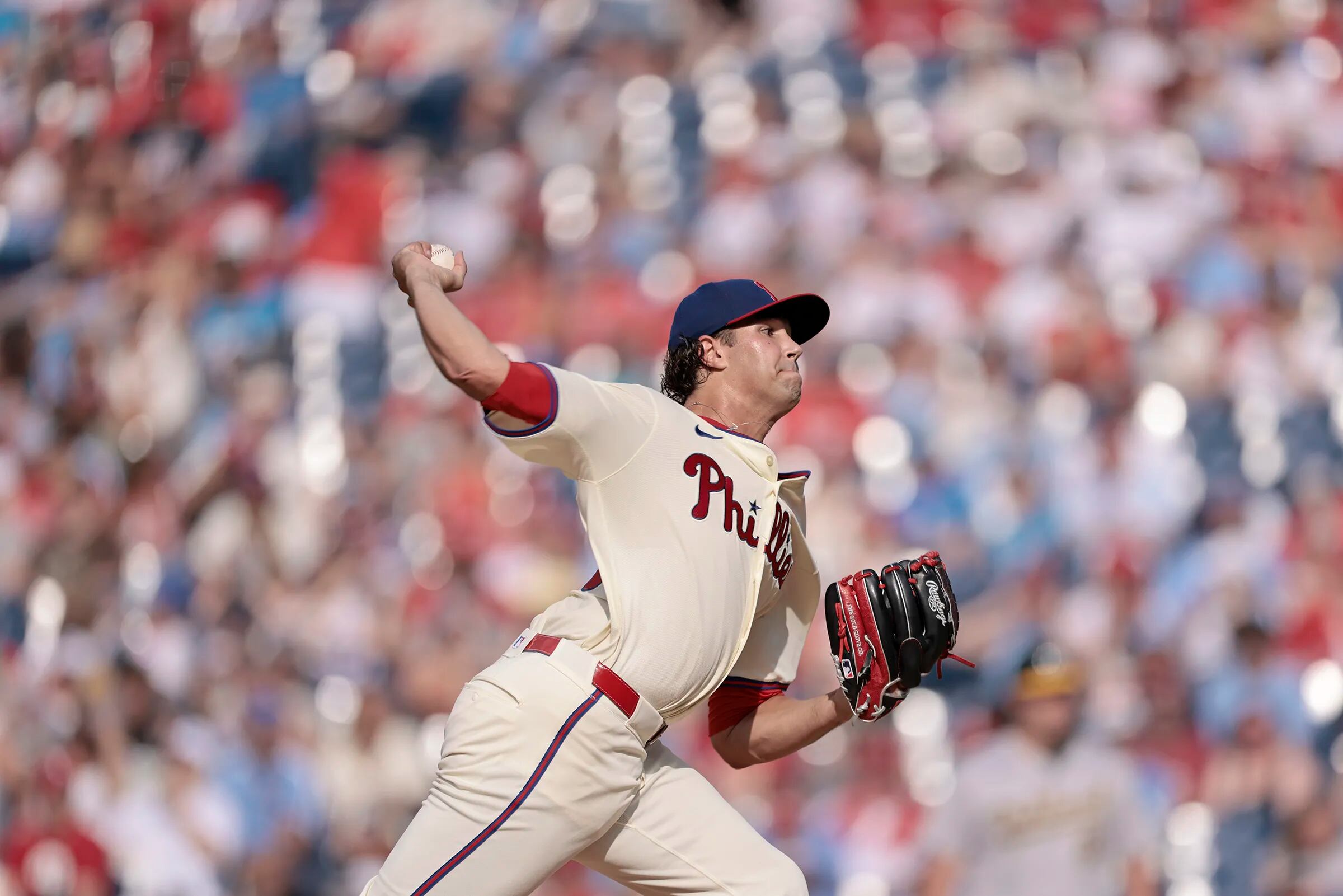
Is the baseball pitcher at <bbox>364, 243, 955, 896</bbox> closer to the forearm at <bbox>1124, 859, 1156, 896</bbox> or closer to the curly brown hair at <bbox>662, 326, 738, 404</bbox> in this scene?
the curly brown hair at <bbox>662, 326, 738, 404</bbox>

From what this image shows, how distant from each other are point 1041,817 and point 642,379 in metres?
3.17

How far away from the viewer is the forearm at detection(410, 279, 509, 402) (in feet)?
7.76

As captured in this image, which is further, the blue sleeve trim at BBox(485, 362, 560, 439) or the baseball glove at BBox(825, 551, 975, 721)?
the baseball glove at BBox(825, 551, 975, 721)

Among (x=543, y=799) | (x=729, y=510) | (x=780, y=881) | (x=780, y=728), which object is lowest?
(x=780, y=881)

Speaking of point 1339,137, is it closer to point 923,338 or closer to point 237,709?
point 923,338

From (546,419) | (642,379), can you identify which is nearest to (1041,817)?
(546,419)

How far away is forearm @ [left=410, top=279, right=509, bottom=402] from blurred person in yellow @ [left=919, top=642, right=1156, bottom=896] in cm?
250

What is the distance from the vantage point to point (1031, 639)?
550cm

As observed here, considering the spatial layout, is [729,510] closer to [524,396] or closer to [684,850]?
[524,396]

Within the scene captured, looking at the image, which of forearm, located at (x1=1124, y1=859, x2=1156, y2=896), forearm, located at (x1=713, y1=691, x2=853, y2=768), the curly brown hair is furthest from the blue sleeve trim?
forearm, located at (x1=1124, y1=859, x2=1156, y2=896)

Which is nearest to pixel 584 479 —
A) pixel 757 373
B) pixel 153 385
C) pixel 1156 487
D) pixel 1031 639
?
pixel 757 373

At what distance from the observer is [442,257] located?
2.60m

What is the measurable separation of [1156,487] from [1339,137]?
257 cm

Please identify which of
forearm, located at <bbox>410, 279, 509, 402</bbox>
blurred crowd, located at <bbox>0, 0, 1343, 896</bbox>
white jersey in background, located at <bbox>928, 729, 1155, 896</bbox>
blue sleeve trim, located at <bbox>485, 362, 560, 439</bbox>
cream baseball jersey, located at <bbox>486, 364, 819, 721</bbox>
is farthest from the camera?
blurred crowd, located at <bbox>0, 0, 1343, 896</bbox>
